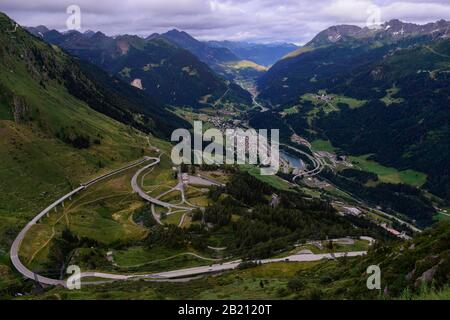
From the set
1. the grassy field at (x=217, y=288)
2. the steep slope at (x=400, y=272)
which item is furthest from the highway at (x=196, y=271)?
the steep slope at (x=400, y=272)

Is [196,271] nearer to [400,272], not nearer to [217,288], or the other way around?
[217,288]

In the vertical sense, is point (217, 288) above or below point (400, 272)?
below

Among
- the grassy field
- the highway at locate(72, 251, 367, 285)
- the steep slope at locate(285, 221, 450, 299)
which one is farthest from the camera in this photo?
the highway at locate(72, 251, 367, 285)

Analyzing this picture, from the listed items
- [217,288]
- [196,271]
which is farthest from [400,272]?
[196,271]

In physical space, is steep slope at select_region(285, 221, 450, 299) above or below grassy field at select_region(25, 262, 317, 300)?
above

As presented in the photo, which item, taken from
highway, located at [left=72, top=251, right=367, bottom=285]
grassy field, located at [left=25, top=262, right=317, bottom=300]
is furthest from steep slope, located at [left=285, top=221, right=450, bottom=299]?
highway, located at [left=72, top=251, right=367, bottom=285]

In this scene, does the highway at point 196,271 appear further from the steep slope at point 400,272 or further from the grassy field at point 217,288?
the steep slope at point 400,272

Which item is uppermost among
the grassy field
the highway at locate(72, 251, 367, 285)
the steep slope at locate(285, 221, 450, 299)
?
the steep slope at locate(285, 221, 450, 299)

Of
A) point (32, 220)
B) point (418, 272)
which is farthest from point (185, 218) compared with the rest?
point (418, 272)

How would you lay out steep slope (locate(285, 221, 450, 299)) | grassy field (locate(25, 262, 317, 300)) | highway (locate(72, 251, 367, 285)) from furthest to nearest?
highway (locate(72, 251, 367, 285)), grassy field (locate(25, 262, 317, 300)), steep slope (locate(285, 221, 450, 299))

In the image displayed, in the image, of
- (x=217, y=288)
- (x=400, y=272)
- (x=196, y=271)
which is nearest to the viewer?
(x=400, y=272)

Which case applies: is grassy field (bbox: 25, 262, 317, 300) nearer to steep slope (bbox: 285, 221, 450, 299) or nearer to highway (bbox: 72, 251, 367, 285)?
highway (bbox: 72, 251, 367, 285)
